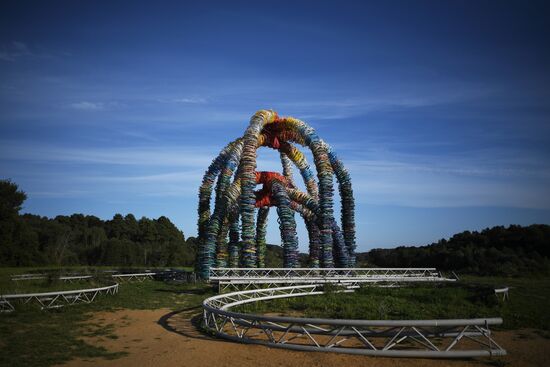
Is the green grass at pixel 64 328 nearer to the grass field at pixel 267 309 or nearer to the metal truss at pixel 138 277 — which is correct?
the grass field at pixel 267 309

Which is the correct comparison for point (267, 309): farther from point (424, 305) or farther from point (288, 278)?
point (424, 305)

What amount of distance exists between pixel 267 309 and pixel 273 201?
15.3 metres

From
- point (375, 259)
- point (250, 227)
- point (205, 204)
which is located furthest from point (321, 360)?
point (375, 259)

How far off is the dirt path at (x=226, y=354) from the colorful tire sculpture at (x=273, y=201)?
1353 centimetres

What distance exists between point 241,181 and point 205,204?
5617 millimetres

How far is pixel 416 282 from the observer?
90.2ft

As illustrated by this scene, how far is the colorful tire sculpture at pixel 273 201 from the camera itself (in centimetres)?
2759

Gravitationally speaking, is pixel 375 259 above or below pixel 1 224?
below

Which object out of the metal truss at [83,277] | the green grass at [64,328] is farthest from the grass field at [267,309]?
the metal truss at [83,277]

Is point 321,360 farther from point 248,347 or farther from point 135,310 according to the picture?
point 135,310

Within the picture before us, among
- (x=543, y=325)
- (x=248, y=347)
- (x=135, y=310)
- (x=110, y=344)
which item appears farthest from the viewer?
(x=135, y=310)

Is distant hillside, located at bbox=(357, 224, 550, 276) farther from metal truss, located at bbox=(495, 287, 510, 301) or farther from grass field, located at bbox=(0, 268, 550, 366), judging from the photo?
metal truss, located at bbox=(495, 287, 510, 301)

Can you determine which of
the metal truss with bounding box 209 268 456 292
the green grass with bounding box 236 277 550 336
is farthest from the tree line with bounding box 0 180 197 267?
the green grass with bounding box 236 277 550 336

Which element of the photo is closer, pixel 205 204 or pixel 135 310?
pixel 135 310
